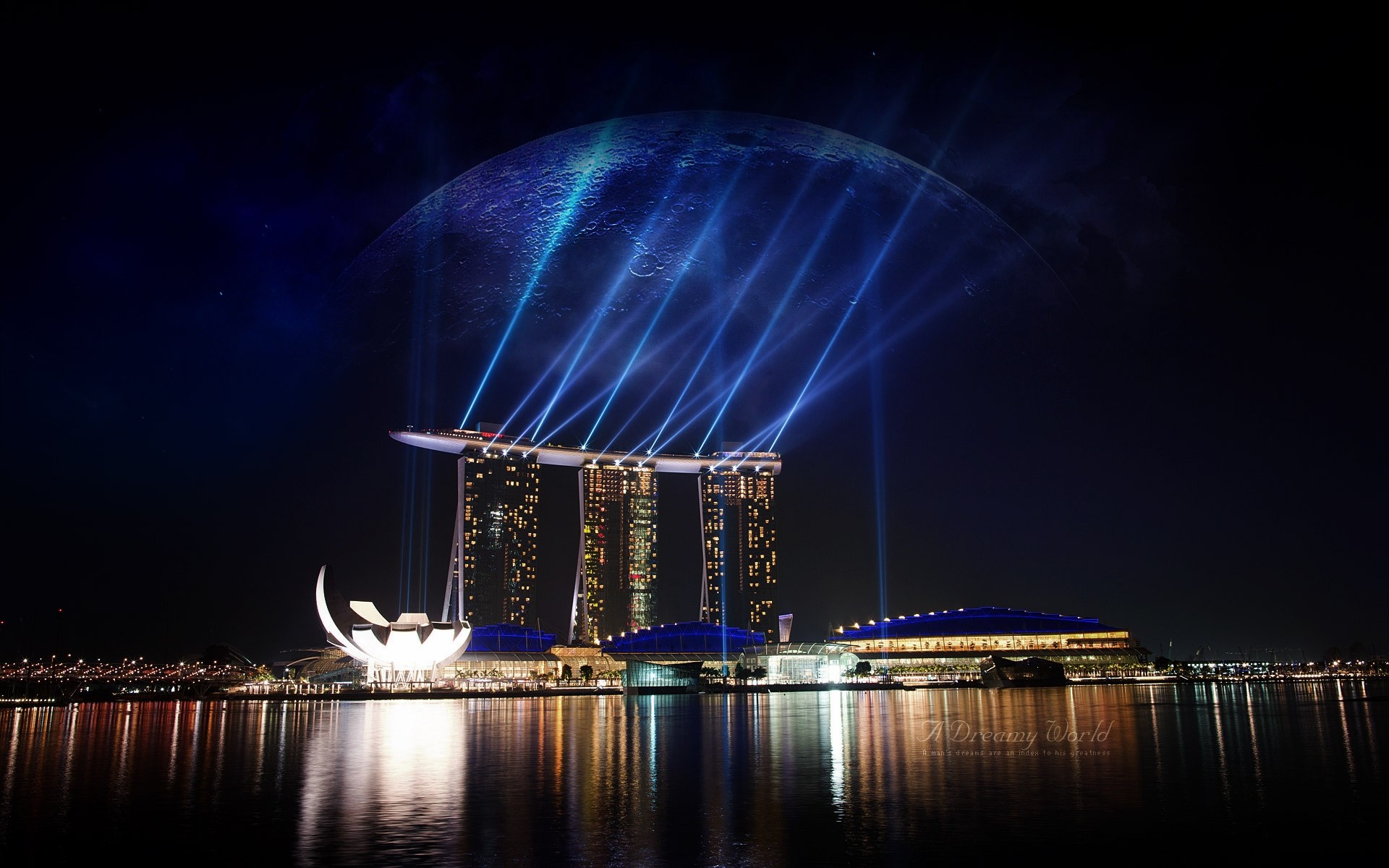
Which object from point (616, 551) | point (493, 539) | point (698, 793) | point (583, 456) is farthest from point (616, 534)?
point (698, 793)

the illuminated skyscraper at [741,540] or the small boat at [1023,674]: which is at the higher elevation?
the illuminated skyscraper at [741,540]

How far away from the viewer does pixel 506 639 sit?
90.2m

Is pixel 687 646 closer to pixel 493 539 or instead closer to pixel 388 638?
pixel 493 539

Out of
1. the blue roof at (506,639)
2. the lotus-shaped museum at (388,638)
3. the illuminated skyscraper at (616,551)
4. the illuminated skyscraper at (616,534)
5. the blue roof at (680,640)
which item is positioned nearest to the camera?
the lotus-shaped museum at (388,638)

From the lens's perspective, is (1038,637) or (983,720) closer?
(983,720)

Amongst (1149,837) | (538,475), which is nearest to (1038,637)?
(538,475)

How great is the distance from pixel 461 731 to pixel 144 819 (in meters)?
14.9

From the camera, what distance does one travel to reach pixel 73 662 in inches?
3479

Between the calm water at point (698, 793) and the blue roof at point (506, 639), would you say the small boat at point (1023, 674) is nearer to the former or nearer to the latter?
the calm water at point (698, 793)

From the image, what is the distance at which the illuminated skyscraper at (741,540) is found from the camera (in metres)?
111

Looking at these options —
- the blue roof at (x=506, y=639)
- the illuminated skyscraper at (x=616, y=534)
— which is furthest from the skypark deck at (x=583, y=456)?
the blue roof at (x=506, y=639)

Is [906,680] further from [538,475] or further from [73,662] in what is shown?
[73,662]

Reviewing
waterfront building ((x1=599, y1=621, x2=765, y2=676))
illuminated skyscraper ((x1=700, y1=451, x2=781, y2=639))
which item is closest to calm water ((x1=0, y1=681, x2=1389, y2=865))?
waterfront building ((x1=599, y1=621, x2=765, y2=676))

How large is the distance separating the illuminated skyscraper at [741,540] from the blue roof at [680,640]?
10.4 m
